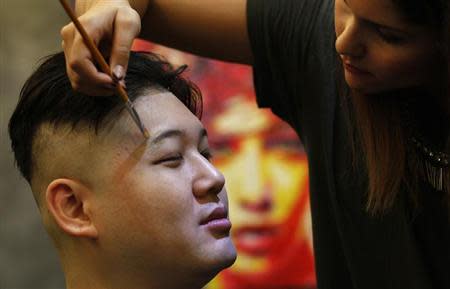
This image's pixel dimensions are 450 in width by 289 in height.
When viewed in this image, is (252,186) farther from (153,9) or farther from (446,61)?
(446,61)

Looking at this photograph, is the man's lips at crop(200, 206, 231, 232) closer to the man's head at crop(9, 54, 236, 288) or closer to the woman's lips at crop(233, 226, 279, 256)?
the man's head at crop(9, 54, 236, 288)

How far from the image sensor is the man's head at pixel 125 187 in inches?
58.2

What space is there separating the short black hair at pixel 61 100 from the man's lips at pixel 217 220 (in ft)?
0.80

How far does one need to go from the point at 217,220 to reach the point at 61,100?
0.35 m

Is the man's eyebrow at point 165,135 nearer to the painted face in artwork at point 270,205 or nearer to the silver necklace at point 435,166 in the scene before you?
the silver necklace at point 435,166

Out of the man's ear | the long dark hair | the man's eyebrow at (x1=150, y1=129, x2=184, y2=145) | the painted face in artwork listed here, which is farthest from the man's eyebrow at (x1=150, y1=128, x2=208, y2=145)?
the painted face in artwork

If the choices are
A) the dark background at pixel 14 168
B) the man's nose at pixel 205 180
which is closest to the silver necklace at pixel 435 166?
the man's nose at pixel 205 180

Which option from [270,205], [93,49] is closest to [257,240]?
[270,205]

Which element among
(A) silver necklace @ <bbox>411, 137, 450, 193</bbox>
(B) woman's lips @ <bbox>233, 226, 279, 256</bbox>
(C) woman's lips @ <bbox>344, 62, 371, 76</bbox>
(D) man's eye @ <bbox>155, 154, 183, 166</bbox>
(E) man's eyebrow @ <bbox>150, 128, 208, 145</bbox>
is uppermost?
(C) woman's lips @ <bbox>344, 62, 371, 76</bbox>

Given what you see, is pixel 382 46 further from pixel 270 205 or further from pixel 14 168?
pixel 14 168

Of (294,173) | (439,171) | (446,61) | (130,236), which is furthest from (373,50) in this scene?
(294,173)

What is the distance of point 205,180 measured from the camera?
1.51 m

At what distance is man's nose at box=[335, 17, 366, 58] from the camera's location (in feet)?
4.41

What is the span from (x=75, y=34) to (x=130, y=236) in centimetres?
37
